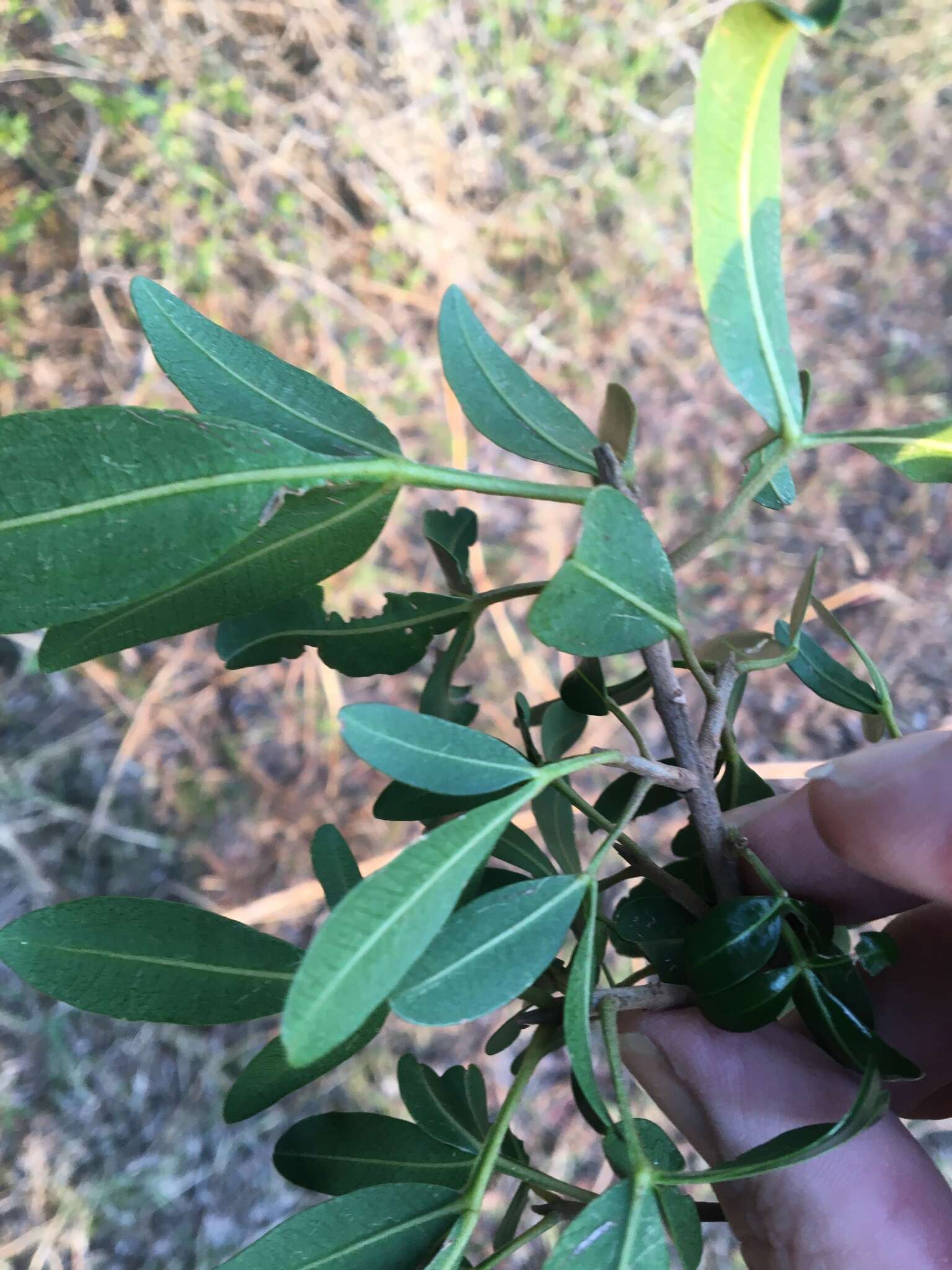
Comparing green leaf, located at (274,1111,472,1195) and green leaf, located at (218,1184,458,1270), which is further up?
green leaf, located at (218,1184,458,1270)

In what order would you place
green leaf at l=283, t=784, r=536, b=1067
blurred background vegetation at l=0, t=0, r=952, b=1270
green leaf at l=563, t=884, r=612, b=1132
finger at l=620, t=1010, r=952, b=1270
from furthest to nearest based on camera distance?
blurred background vegetation at l=0, t=0, r=952, b=1270, finger at l=620, t=1010, r=952, b=1270, green leaf at l=563, t=884, r=612, b=1132, green leaf at l=283, t=784, r=536, b=1067

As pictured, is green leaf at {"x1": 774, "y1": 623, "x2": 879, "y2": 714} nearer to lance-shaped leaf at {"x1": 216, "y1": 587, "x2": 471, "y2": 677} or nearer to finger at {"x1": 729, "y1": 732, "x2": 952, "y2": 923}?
finger at {"x1": 729, "y1": 732, "x2": 952, "y2": 923}

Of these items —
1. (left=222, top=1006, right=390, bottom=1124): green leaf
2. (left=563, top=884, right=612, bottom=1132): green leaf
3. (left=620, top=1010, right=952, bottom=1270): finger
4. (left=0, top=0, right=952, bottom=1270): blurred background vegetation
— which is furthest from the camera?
(left=0, top=0, right=952, bottom=1270): blurred background vegetation

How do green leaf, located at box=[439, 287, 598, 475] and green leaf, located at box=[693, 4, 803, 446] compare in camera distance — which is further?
green leaf, located at box=[439, 287, 598, 475]

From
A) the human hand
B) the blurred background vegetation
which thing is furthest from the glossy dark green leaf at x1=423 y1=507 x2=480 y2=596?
the blurred background vegetation

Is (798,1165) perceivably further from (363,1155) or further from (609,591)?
(609,591)

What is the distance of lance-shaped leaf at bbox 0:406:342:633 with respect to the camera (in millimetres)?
406

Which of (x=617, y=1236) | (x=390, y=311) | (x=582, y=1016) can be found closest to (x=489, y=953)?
(x=582, y=1016)

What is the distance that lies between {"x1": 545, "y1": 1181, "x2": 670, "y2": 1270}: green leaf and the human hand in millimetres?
234

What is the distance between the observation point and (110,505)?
1.37 feet

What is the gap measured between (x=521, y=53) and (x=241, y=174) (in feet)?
2.19

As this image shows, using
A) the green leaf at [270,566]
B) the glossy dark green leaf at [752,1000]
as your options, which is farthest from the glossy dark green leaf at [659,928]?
the green leaf at [270,566]

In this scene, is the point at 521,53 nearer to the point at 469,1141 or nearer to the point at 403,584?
the point at 403,584

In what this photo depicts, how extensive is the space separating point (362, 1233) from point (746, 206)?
2.11 feet
